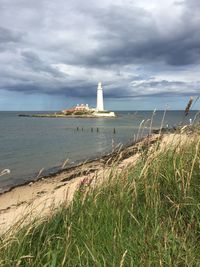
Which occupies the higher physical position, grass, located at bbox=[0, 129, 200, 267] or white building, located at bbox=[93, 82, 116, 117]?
grass, located at bbox=[0, 129, 200, 267]

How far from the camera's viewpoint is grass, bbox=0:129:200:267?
3.08 metres

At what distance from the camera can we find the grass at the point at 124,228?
3.08m

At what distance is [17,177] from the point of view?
2123cm

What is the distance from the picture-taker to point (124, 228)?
3.58m

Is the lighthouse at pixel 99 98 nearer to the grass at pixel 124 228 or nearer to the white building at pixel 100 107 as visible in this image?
the white building at pixel 100 107

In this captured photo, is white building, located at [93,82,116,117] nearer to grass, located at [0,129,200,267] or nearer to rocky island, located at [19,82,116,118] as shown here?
rocky island, located at [19,82,116,118]

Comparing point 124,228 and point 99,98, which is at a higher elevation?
point 124,228

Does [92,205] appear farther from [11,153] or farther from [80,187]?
[11,153]

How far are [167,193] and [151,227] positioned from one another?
0.69m

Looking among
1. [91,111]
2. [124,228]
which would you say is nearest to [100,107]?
[91,111]

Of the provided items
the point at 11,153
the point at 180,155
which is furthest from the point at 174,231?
the point at 11,153

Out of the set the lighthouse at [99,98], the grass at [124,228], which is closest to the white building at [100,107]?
the lighthouse at [99,98]

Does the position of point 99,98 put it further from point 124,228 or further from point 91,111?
point 124,228

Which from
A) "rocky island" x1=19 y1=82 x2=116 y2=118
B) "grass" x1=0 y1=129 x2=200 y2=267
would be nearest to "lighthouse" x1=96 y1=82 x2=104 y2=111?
"rocky island" x1=19 y1=82 x2=116 y2=118
